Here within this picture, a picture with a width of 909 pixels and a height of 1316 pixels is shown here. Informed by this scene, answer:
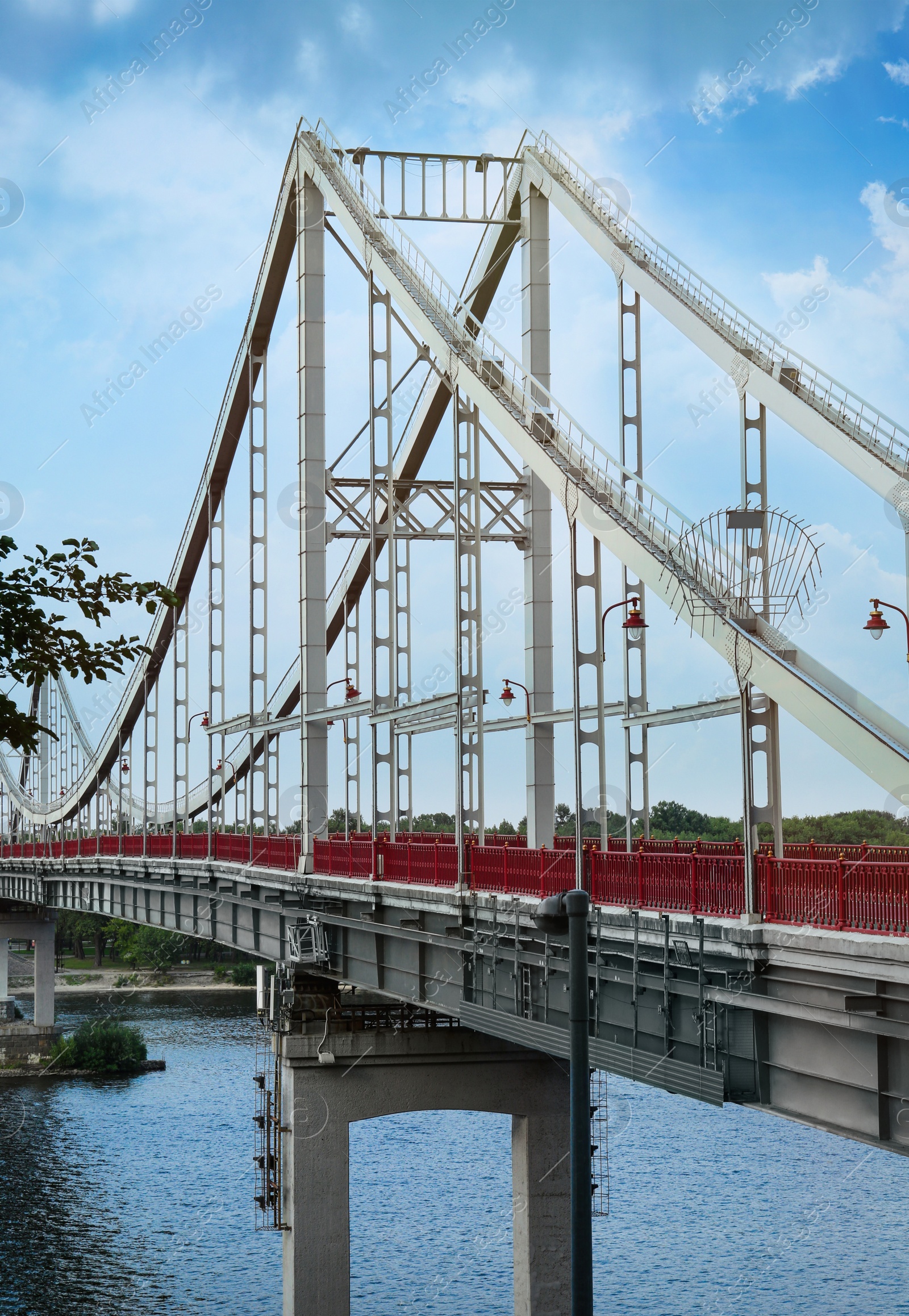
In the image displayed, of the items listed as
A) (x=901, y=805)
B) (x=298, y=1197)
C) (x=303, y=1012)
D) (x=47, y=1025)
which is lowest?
(x=47, y=1025)

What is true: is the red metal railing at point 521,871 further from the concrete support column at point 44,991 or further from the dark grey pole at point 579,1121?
the concrete support column at point 44,991

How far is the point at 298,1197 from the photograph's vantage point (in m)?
26.5

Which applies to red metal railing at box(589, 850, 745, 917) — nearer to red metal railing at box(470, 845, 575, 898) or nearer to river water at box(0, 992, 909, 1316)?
red metal railing at box(470, 845, 575, 898)

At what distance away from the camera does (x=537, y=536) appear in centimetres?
2975

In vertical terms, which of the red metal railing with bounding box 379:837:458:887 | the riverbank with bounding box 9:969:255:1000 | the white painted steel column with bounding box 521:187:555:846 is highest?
the white painted steel column with bounding box 521:187:555:846

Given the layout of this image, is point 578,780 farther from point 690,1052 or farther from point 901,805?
point 901,805

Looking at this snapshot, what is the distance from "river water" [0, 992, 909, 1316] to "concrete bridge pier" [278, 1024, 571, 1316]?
21.3 ft

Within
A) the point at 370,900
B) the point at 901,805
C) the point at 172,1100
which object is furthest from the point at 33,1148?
the point at 901,805

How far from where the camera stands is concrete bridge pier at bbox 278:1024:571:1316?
2617 cm

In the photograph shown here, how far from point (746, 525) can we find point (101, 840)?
157ft

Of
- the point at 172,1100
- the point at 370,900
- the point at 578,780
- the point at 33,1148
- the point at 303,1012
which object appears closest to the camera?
the point at 578,780

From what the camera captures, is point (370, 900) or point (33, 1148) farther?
point (33, 1148)

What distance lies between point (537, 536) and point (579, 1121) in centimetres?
2047

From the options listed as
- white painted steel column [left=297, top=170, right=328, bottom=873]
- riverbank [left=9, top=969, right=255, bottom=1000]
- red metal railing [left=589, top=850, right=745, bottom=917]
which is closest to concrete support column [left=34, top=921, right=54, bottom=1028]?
riverbank [left=9, top=969, right=255, bottom=1000]
